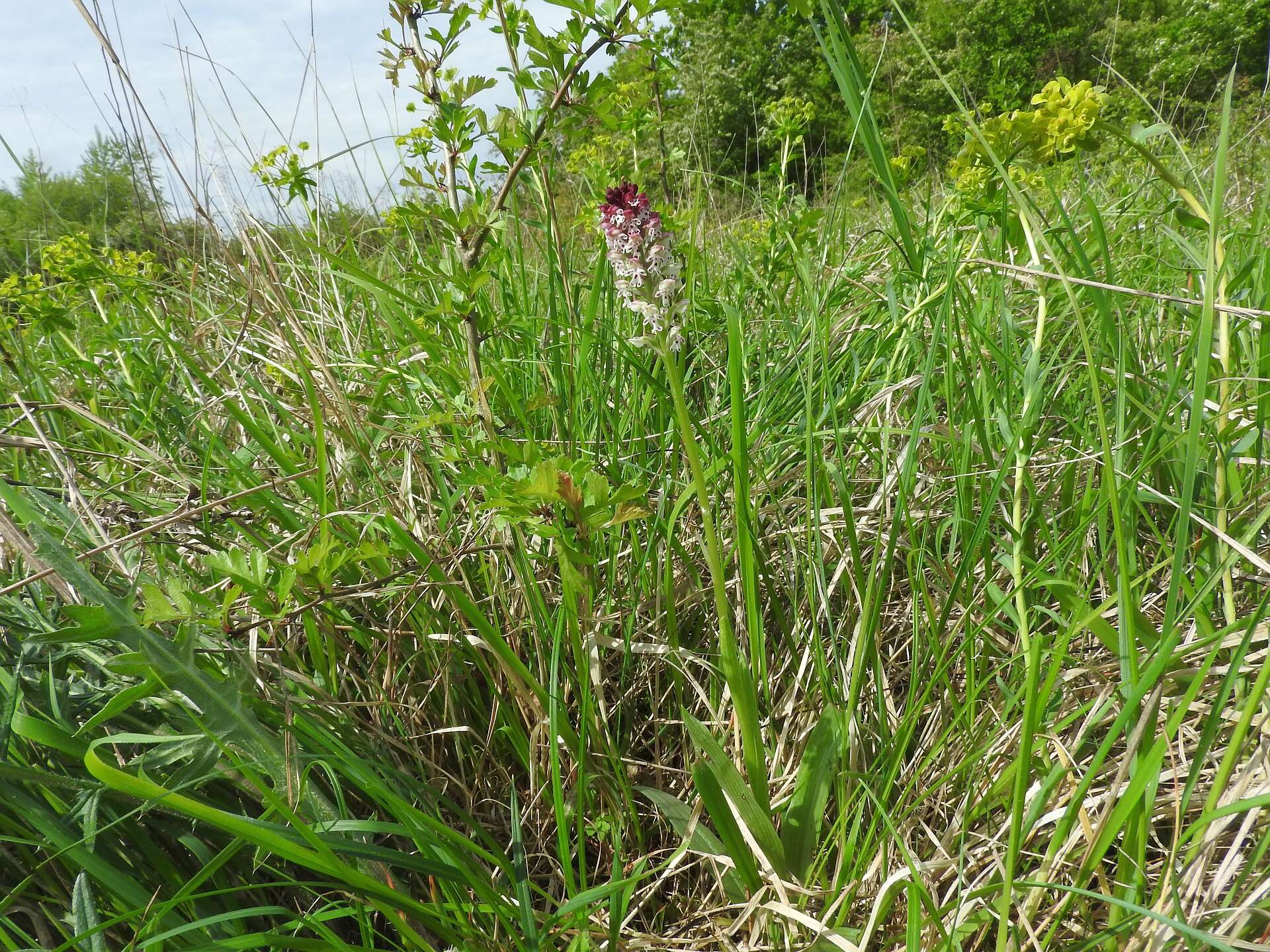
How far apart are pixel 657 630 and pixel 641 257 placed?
58cm

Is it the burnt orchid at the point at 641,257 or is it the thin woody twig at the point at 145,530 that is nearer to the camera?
the thin woody twig at the point at 145,530

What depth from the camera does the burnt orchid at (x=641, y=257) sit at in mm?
909

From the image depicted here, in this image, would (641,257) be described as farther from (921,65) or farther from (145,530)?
(921,65)

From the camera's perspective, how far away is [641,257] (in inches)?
36.2

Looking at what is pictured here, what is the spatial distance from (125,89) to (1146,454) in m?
1.84

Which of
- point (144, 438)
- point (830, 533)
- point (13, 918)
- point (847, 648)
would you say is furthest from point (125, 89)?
point (847, 648)

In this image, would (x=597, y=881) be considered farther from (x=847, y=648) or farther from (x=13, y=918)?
(x=13, y=918)

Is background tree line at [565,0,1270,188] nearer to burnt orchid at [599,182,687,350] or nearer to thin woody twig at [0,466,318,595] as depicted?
burnt orchid at [599,182,687,350]

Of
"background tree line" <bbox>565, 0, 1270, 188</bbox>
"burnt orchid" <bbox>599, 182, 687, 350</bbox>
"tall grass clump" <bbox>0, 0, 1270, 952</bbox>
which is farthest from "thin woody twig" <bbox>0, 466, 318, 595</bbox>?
"background tree line" <bbox>565, 0, 1270, 188</bbox>

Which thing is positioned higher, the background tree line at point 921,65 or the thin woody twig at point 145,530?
the background tree line at point 921,65

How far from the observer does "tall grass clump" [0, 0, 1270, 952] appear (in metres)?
0.75

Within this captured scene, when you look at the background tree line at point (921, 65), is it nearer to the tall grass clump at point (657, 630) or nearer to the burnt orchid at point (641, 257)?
the burnt orchid at point (641, 257)

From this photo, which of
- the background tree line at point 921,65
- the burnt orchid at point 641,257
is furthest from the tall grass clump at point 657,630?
the background tree line at point 921,65

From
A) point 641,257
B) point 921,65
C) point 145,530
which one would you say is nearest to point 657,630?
point 641,257
